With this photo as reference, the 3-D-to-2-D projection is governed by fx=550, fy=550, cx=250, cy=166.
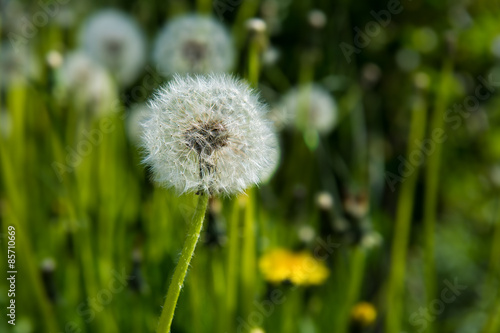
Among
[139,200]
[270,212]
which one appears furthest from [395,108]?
[139,200]

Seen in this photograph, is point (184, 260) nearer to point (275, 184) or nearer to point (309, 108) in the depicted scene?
point (309, 108)

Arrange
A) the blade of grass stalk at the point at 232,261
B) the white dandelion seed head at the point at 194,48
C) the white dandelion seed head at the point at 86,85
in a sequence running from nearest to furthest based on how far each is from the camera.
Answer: the blade of grass stalk at the point at 232,261 < the white dandelion seed head at the point at 194,48 < the white dandelion seed head at the point at 86,85

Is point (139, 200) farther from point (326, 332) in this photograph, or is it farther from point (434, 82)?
point (434, 82)

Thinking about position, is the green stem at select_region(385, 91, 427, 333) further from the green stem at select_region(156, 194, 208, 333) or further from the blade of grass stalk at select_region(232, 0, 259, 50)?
the green stem at select_region(156, 194, 208, 333)

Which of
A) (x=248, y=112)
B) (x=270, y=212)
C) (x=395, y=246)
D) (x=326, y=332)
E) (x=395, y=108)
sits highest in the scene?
(x=395, y=108)

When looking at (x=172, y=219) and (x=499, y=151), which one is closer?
(x=172, y=219)

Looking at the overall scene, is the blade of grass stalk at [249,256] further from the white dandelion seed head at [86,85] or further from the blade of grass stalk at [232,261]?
the white dandelion seed head at [86,85]

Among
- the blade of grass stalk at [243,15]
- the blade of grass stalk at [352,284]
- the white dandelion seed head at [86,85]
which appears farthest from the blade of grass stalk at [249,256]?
the blade of grass stalk at [243,15]
